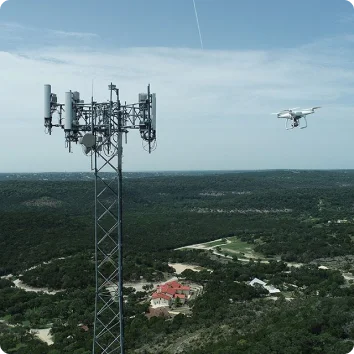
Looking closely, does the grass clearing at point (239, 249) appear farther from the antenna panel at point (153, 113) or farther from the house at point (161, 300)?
the antenna panel at point (153, 113)

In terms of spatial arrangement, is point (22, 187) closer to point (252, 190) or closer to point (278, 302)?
point (252, 190)

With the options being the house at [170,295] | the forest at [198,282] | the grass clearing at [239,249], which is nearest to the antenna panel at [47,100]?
the forest at [198,282]

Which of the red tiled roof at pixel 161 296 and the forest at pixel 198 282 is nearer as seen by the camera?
Result: the forest at pixel 198 282

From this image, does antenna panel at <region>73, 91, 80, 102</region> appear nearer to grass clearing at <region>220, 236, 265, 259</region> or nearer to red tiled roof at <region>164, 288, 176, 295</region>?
red tiled roof at <region>164, 288, 176, 295</region>

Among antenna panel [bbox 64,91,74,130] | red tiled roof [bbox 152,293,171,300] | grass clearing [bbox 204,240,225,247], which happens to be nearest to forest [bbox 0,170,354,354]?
red tiled roof [bbox 152,293,171,300]

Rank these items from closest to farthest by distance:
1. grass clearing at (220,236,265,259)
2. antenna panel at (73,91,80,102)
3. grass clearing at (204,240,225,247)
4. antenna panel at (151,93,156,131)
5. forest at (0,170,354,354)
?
antenna panel at (151,93,156,131)
antenna panel at (73,91,80,102)
forest at (0,170,354,354)
grass clearing at (220,236,265,259)
grass clearing at (204,240,225,247)
